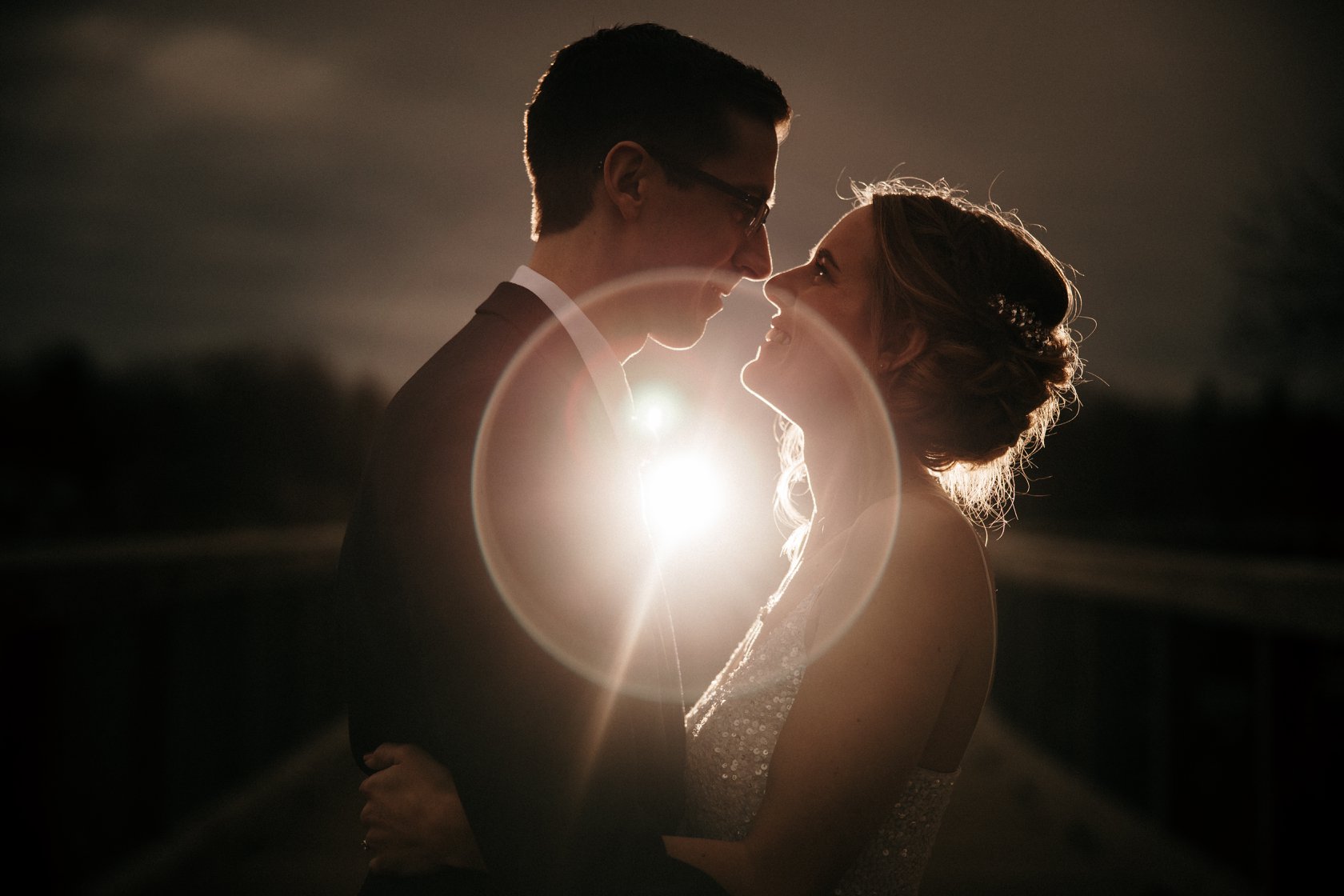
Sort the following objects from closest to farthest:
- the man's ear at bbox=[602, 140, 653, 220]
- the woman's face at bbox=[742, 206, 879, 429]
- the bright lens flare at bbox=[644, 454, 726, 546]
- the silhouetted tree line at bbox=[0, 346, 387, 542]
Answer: the bright lens flare at bbox=[644, 454, 726, 546] → the man's ear at bbox=[602, 140, 653, 220] → the woman's face at bbox=[742, 206, 879, 429] → the silhouetted tree line at bbox=[0, 346, 387, 542]

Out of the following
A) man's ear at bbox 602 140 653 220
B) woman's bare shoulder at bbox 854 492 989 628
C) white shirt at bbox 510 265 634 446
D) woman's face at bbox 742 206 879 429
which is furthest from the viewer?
woman's face at bbox 742 206 879 429

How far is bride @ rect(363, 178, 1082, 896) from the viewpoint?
2193mm

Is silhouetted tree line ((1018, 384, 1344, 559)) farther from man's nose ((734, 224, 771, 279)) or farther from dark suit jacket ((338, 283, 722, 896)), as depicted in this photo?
dark suit jacket ((338, 283, 722, 896))

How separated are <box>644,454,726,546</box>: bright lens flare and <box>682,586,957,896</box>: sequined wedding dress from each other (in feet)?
1.36

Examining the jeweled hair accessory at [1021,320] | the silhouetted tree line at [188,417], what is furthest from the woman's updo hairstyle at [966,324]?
the silhouetted tree line at [188,417]

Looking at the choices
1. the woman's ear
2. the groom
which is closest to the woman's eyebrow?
the woman's ear

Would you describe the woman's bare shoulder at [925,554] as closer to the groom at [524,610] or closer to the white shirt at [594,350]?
the groom at [524,610]

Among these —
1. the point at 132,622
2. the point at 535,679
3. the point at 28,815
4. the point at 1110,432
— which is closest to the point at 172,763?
the point at 132,622

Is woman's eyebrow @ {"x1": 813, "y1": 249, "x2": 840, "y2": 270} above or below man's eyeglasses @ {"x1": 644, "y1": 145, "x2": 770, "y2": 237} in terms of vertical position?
below

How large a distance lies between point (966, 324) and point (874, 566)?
0.80 metres

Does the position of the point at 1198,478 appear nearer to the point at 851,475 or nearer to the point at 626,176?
the point at 851,475

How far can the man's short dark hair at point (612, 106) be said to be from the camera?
8.38ft

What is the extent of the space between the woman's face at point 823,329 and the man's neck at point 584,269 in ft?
2.24

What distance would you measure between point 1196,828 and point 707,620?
13.0ft
